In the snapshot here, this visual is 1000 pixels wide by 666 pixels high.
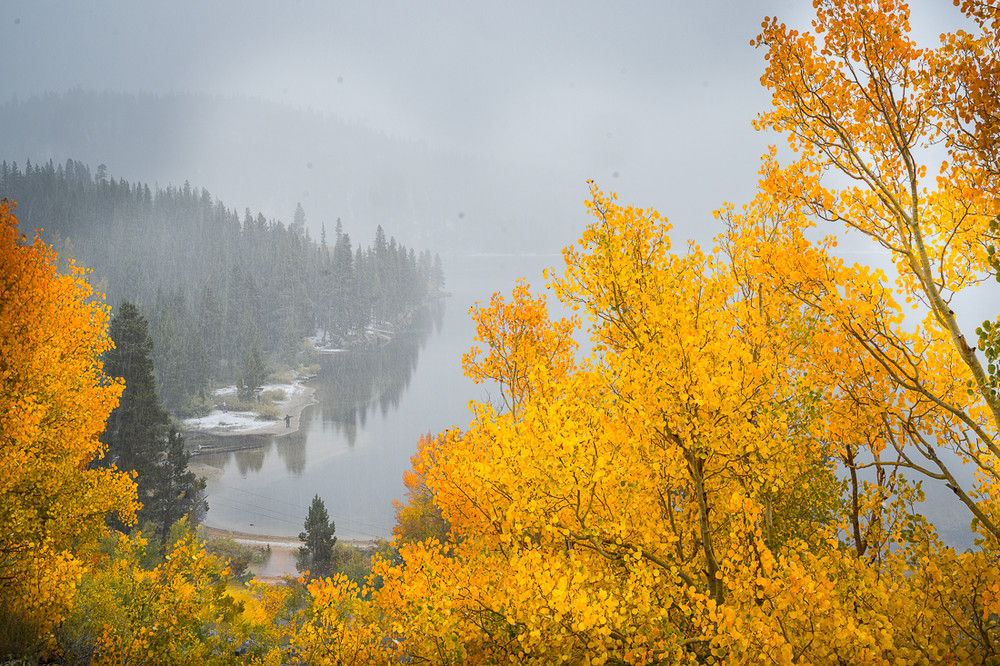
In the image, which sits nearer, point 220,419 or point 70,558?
point 70,558

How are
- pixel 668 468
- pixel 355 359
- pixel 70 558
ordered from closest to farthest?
pixel 668 468 < pixel 70 558 < pixel 355 359

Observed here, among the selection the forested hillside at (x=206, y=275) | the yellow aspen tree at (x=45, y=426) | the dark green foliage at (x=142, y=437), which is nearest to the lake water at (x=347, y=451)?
the dark green foliage at (x=142, y=437)

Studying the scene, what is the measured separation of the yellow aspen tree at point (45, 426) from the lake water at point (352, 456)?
23898mm

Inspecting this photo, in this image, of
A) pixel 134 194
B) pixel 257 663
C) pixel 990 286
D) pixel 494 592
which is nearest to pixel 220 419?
pixel 257 663

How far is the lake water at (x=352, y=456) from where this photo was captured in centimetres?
3653

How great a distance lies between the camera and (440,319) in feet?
412

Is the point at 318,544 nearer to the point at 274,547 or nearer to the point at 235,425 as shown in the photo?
the point at 274,547

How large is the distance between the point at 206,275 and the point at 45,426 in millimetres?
104059

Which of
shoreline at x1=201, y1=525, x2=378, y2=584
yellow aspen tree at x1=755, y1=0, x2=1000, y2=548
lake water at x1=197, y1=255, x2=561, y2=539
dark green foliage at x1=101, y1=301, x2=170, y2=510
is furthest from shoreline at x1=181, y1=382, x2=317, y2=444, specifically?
yellow aspen tree at x1=755, y1=0, x2=1000, y2=548

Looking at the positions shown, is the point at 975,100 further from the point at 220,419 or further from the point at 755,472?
the point at 220,419

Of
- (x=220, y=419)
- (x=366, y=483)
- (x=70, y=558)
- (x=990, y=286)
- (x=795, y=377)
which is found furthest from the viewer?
(x=990, y=286)

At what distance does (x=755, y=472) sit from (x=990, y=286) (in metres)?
156

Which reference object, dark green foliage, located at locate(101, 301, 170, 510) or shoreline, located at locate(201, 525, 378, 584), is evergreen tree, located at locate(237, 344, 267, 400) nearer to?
shoreline, located at locate(201, 525, 378, 584)

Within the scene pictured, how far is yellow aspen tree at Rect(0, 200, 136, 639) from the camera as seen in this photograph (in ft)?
34.1
